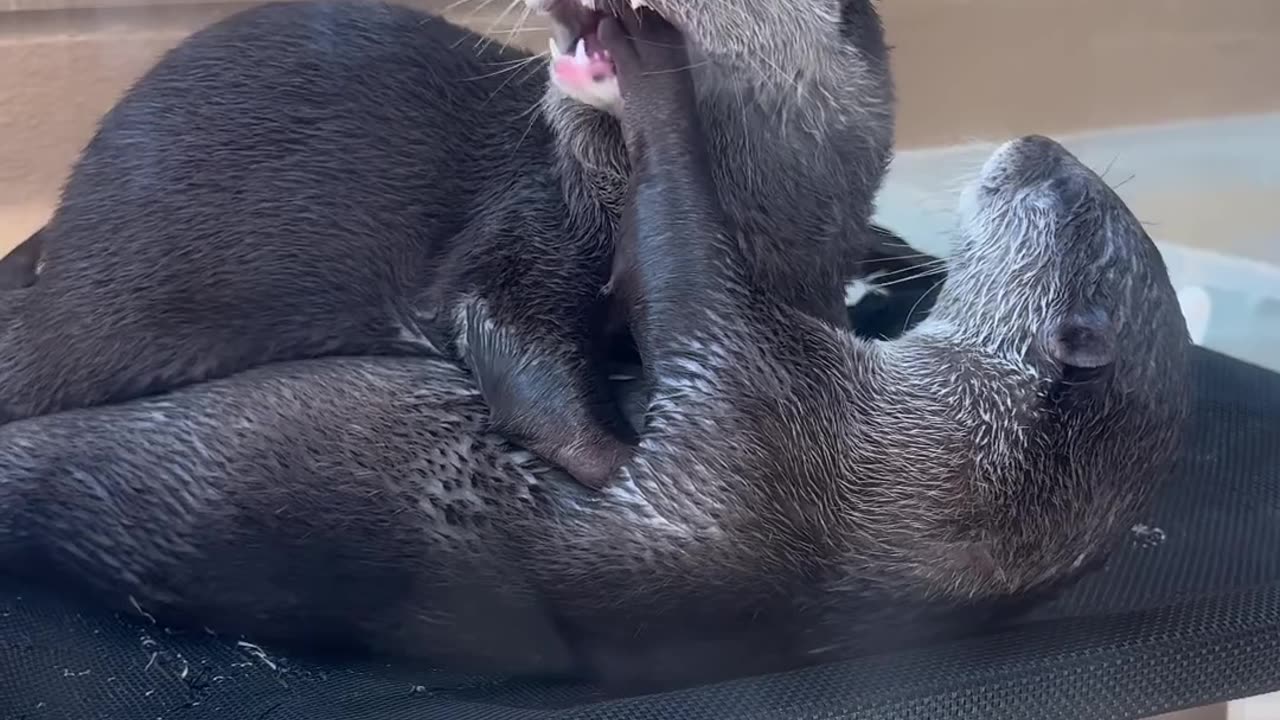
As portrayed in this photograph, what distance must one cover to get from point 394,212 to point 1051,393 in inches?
27.5

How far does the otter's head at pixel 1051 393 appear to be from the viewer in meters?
1.04

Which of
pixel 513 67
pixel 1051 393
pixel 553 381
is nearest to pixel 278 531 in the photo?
pixel 553 381

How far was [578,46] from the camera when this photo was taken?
976mm

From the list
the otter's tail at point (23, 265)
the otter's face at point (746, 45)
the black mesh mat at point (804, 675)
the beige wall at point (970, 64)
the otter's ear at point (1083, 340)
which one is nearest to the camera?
the black mesh mat at point (804, 675)

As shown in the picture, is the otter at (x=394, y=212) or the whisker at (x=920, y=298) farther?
the whisker at (x=920, y=298)

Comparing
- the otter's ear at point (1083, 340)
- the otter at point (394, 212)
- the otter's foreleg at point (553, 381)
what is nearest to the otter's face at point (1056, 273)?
the otter's ear at point (1083, 340)

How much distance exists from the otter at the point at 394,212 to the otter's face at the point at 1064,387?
169 mm

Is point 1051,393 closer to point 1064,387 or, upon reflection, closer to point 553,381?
point 1064,387

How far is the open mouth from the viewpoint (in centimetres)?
94

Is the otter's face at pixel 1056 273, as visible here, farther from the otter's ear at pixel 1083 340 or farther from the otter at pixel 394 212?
the otter at pixel 394 212

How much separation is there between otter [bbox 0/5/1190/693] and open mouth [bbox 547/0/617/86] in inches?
0.6

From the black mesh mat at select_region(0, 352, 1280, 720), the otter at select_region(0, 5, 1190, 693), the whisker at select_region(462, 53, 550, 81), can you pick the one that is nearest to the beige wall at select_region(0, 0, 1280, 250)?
the whisker at select_region(462, 53, 550, 81)

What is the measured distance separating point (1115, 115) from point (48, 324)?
59.2 inches

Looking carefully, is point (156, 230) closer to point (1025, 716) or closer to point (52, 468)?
point (52, 468)
